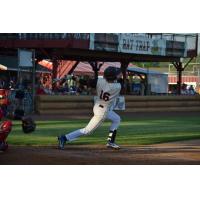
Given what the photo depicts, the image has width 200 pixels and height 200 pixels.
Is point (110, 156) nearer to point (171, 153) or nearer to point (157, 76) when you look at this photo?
point (171, 153)

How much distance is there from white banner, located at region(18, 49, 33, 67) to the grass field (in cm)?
256

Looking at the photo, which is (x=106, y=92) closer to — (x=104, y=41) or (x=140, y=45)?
(x=104, y=41)

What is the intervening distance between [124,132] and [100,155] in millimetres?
4749

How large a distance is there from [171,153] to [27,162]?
292 cm

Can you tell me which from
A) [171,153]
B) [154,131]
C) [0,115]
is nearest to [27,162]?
[0,115]

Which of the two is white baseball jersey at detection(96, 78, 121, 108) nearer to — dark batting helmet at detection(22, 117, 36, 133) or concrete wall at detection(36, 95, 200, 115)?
dark batting helmet at detection(22, 117, 36, 133)

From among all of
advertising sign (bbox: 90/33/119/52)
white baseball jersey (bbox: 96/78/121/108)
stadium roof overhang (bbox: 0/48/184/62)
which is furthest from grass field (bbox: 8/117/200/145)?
stadium roof overhang (bbox: 0/48/184/62)

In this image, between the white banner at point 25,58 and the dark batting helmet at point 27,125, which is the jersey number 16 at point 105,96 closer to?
the dark batting helmet at point 27,125

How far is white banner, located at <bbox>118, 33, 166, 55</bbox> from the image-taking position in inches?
1016

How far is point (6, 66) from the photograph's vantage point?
29.3 m

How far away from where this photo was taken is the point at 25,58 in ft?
56.6

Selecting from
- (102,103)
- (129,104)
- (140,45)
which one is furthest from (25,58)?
(140,45)

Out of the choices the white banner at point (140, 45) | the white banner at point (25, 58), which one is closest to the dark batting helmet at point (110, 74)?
the white banner at point (25, 58)

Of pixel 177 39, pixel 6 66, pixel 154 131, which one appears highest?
pixel 177 39
